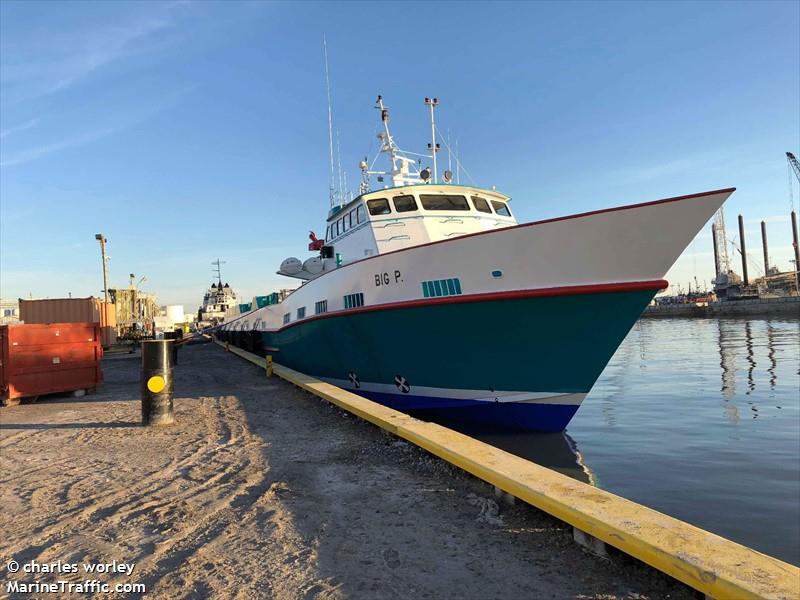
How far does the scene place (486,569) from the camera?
2.52 meters

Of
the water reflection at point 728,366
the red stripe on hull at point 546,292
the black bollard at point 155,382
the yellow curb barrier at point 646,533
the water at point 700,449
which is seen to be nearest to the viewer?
the yellow curb barrier at point 646,533

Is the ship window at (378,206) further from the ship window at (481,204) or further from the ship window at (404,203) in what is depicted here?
the ship window at (481,204)

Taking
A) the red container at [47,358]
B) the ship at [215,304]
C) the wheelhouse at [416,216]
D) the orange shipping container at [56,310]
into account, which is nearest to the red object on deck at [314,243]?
the wheelhouse at [416,216]

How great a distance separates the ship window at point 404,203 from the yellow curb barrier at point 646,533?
268 inches

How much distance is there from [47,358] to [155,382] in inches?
182

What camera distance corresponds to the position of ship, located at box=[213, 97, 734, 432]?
6.09 m

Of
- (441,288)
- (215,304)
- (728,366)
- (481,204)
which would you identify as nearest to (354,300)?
(441,288)

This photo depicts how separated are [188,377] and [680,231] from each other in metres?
11.1

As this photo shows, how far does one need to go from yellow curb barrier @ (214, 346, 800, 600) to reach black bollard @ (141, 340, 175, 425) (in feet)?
13.2

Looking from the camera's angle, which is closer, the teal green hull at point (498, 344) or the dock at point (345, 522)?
the dock at point (345, 522)

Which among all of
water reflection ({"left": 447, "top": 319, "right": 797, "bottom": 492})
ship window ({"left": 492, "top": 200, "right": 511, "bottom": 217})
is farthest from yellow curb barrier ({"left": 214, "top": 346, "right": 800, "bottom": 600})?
ship window ({"left": 492, "top": 200, "right": 511, "bottom": 217})

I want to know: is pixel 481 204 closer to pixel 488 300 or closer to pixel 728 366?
pixel 488 300

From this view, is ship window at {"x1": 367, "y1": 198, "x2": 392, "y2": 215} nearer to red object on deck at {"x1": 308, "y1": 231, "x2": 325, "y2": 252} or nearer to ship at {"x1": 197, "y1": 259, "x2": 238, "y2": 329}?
red object on deck at {"x1": 308, "y1": 231, "x2": 325, "y2": 252}

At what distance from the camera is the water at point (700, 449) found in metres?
5.13
